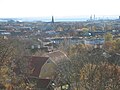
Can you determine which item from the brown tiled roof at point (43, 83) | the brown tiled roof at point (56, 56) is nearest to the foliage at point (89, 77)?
the brown tiled roof at point (43, 83)

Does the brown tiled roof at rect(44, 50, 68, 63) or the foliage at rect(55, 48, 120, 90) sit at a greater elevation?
the foliage at rect(55, 48, 120, 90)

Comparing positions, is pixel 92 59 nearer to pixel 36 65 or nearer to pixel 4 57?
pixel 36 65

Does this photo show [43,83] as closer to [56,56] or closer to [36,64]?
[36,64]

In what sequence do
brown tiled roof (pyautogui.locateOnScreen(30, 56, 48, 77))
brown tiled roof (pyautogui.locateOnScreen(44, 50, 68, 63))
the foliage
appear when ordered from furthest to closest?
brown tiled roof (pyautogui.locateOnScreen(44, 50, 68, 63)), brown tiled roof (pyautogui.locateOnScreen(30, 56, 48, 77)), the foliage

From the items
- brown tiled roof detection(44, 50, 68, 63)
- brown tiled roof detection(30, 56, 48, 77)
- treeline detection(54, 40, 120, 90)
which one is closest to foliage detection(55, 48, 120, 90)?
treeline detection(54, 40, 120, 90)

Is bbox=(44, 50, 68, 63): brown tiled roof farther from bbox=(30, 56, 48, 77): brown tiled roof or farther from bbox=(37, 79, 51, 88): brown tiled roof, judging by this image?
bbox=(37, 79, 51, 88): brown tiled roof

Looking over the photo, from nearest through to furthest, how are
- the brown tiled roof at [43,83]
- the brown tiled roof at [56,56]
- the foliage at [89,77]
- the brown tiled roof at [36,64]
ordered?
the foliage at [89,77], the brown tiled roof at [43,83], the brown tiled roof at [36,64], the brown tiled roof at [56,56]

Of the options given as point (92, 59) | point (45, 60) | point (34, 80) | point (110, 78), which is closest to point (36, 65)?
point (45, 60)

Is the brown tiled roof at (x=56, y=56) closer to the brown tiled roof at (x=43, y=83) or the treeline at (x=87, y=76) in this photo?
the treeline at (x=87, y=76)
